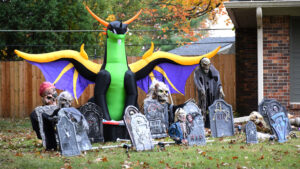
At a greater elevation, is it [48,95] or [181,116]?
[48,95]

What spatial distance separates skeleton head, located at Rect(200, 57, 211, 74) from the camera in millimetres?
11719

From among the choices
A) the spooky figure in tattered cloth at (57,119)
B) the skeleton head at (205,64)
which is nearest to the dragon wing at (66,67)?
the spooky figure in tattered cloth at (57,119)

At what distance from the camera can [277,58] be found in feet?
42.2

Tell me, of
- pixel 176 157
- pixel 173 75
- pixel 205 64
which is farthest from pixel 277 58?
pixel 176 157

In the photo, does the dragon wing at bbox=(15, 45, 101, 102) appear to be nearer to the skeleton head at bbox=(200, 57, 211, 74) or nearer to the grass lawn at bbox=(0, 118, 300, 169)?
the grass lawn at bbox=(0, 118, 300, 169)

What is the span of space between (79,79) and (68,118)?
133 inches

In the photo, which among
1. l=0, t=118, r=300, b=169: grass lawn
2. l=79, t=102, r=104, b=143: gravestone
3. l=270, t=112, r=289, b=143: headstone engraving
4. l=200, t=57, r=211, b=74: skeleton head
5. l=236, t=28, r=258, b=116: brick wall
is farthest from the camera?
l=236, t=28, r=258, b=116: brick wall

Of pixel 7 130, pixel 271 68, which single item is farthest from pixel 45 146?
pixel 271 68

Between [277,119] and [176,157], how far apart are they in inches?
104

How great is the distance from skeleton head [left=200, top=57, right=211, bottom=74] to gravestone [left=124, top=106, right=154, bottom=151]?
3.31 m

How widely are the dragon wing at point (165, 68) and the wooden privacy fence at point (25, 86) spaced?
5536 millimetres

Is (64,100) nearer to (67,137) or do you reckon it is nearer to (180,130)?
(67,137)

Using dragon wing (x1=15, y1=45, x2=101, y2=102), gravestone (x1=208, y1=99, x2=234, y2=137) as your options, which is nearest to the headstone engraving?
gravestone (x1=208, y1=99, x2=234, y2=137)

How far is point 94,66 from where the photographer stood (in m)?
11.5
